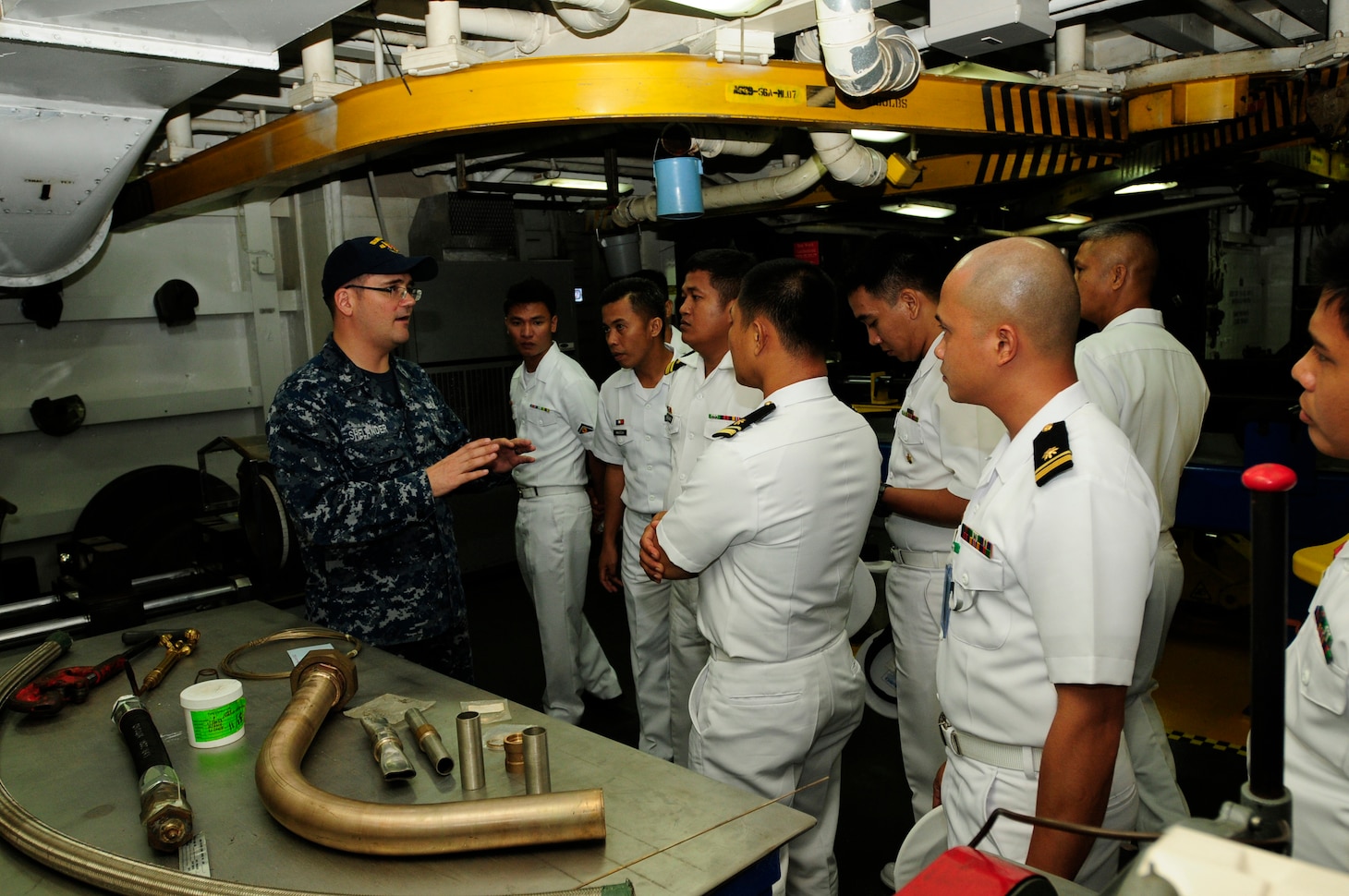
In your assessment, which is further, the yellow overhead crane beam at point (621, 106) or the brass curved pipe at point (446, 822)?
the yellow overhead crane beam at point (621, 106)

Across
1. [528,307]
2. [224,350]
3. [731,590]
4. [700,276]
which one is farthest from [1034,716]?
[224,350]

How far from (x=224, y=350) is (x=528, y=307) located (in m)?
2.57

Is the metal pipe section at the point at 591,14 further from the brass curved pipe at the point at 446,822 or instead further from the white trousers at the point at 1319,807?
the white trousers at the point at 1319,807

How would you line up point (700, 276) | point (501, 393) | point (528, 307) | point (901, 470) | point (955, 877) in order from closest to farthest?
point (955, 877) → point (901, 470) → point (700, 276) → point (528, 307) → point (501, 393)

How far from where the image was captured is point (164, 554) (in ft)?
17.1

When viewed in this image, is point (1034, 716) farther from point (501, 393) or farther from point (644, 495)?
point (501, 393)

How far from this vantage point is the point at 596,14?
2945 mm

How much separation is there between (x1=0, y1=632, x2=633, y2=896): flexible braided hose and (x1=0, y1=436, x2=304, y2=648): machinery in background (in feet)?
4.37

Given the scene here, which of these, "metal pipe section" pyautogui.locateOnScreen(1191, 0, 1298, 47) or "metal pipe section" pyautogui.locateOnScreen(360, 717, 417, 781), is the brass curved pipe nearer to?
"metal pipe section" pyautogui.locateOnScreen(360, 717, 417, 781)

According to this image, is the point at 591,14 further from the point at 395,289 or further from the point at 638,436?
the point at 638,436

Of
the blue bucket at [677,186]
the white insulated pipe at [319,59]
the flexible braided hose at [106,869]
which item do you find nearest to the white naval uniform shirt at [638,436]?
the blue bucket at [677,186]

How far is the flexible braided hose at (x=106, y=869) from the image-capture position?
1216 millimetres

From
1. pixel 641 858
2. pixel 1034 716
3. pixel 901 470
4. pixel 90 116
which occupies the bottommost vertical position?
pixel 641 858

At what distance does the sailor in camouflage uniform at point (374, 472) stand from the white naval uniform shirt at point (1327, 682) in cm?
185
